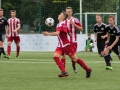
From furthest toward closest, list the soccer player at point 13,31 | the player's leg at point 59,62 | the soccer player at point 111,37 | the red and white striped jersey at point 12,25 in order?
the red and white striped jersey at point 12,25 → the soccer player at point 13,31 → the soccer player at point 111,37 → the player's leg at point 59,62

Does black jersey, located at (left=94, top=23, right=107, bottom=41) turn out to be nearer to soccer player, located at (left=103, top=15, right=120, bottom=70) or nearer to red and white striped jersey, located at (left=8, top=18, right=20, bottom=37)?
soccer player, located at (left=103, top=15, right=120, bottom=70)

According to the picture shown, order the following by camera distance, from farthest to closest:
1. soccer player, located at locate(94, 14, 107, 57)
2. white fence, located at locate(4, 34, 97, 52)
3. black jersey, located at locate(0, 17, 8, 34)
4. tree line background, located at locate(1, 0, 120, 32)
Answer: tree line background, located at locate(1, 0, 120, 32) < white fence, located at locate(4, 34, 97, 52) < black jersey, located at locate(0, 17, 8, 34) < soccer player, located at locate(94, 14, 107, 57)

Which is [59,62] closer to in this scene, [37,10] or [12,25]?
[12,25]

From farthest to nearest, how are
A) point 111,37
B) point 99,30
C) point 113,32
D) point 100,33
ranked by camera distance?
point 100,33, point 99,30, point 111,37, point 113,32

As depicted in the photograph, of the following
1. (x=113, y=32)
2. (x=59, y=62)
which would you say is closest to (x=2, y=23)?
(x=113, y=32)

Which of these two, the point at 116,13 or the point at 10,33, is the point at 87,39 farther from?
the point at 10,33

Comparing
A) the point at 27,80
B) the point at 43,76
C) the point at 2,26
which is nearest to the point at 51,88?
the point at 27,80

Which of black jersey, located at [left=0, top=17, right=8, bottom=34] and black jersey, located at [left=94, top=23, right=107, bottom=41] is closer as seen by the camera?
black jersey, located at [left=94, top=23, right=107, bottom=41]

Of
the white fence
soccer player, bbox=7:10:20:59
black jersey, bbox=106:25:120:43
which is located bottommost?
the white fence

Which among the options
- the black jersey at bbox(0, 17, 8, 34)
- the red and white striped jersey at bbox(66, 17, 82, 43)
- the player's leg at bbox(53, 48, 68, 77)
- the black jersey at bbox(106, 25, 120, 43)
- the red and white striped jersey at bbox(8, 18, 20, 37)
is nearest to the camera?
the player's leg at bbox(53, 48, 68, 77)

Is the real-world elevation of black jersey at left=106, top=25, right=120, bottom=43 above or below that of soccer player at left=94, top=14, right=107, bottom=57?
above

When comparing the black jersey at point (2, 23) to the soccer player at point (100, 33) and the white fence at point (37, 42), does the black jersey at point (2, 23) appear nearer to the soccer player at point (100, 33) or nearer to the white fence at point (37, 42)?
the soccer player at point (100, 33)

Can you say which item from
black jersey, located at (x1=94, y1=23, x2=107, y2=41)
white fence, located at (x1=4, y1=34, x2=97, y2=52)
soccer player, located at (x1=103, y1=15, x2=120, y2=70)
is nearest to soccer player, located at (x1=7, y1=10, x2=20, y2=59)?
black jersey, located at (x1=94, y1=23, x2=107, y2=41)

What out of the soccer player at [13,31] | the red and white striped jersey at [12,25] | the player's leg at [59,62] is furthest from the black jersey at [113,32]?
the red and white striped jersey at [12,25]
